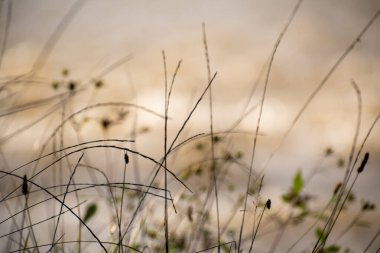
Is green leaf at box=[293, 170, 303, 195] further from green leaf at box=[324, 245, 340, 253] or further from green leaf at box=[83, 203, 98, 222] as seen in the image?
green leaf at box=[83, 203, 98, 222]

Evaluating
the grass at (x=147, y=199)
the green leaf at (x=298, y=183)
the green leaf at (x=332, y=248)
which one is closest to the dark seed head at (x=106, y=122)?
the grass at (x=147, y=199)

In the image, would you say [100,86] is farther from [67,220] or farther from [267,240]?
[267,240]

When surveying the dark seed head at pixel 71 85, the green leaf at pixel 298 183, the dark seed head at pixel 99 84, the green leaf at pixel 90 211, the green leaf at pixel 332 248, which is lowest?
the green leaf at pixel 332 248

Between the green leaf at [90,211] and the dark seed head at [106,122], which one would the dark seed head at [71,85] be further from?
the green leaf at [90,211]

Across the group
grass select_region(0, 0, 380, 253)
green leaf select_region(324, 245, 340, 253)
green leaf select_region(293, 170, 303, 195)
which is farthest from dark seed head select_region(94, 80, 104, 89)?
green leaf select_region(324, 245, 340, 253)

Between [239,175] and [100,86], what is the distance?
1.34 m

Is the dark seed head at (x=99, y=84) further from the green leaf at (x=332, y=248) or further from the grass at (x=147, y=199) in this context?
the green leaf at (x=332, y=248)

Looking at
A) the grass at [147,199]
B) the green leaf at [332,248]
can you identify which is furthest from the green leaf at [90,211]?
the green leaf at [332,248]

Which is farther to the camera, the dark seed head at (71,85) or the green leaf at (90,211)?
the dark seed head at (71,85)

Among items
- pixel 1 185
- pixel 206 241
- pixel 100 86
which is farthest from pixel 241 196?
pixel 1 185

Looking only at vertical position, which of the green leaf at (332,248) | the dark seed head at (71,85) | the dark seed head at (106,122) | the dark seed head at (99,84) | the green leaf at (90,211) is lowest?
the green leaf at (332,248)

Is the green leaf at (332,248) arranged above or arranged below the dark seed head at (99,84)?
below

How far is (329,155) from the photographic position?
2.23 metres

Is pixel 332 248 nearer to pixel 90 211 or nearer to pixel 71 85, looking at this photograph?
pixel 90 211
